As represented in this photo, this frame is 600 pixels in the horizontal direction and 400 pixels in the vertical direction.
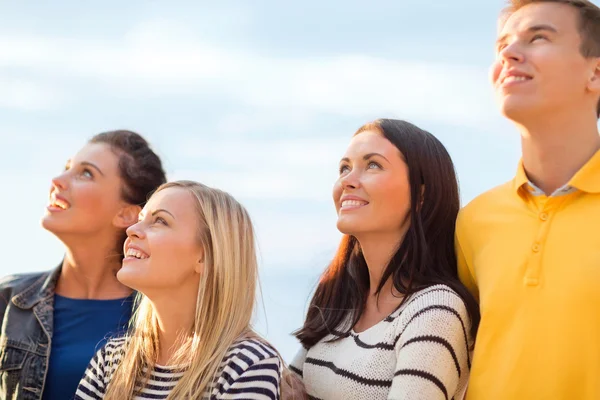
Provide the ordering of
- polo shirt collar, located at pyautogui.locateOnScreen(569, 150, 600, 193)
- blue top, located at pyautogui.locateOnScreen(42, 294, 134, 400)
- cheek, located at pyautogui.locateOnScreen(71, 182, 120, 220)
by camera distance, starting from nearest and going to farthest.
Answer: polo shirt collar, located at pyautogui.locateOnScreen(569, 150, 600, 193) → blue top, located at pyautogui.locateOnScreen(42, 294, 134, 400) → cheek, located at pyautogui.locateOnScreen(71, 182, 120, 220)

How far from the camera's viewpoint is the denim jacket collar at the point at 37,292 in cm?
485

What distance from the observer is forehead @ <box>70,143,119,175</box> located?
4918 millimetres

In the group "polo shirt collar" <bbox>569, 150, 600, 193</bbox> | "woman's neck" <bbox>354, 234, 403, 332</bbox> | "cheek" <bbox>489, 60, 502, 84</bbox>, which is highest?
"cheek" <bbox>489, 60, 502, 84</bbox>

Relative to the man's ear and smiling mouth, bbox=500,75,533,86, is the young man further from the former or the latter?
the man's ear

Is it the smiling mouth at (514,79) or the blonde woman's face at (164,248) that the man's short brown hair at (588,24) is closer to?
the smiling mouth at (514,79)

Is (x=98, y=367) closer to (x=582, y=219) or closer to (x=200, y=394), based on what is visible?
(x=200, y=394)

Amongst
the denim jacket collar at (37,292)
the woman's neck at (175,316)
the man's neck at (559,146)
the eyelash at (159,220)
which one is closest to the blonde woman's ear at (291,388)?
the woman's neck at (175,316)

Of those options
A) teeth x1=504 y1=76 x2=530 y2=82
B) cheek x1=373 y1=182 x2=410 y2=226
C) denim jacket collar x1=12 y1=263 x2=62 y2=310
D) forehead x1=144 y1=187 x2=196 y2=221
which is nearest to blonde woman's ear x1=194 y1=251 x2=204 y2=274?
forehead x1=144 y1=187 x2=196 y2=221

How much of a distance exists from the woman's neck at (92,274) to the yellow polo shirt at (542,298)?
2.23 m

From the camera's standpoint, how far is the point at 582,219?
3.43 metres

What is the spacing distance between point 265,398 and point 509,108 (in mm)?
1560

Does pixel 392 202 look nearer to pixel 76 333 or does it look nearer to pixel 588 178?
pixel 588 178

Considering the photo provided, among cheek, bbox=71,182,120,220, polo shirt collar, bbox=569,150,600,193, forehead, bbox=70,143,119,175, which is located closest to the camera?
polo shirt collar, bbox=569,150,600,193

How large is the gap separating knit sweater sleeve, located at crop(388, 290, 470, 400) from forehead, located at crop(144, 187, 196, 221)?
1.09m
